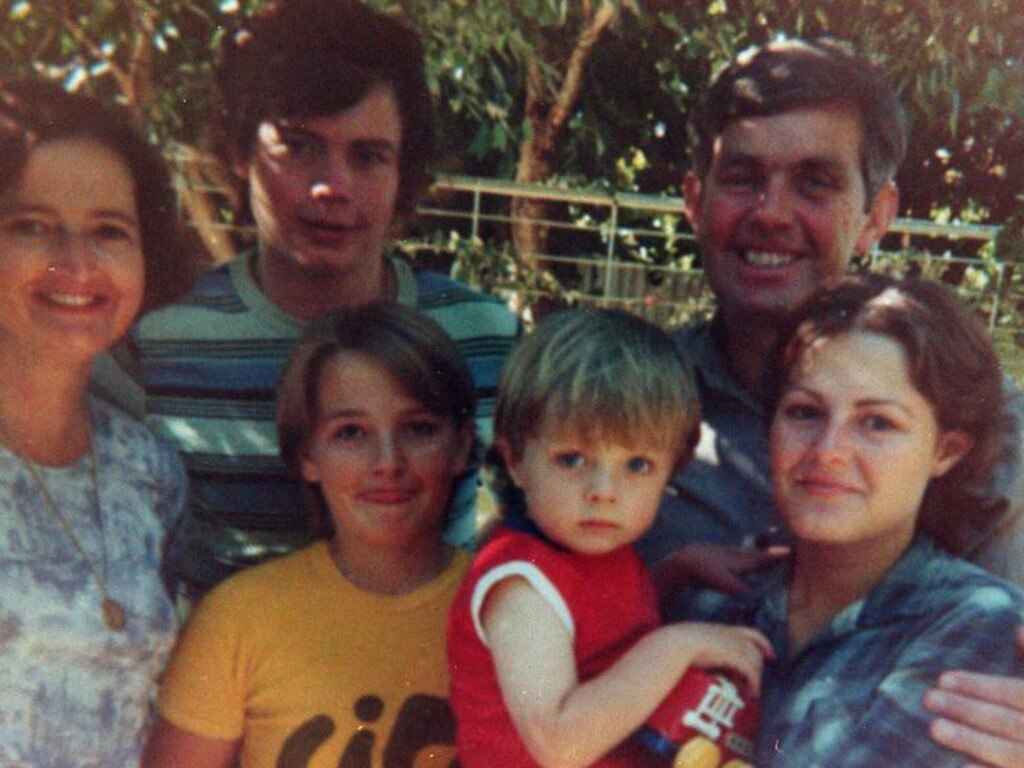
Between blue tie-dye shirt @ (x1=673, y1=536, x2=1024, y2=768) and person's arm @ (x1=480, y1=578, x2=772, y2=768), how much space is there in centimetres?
9

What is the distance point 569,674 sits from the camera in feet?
5.71

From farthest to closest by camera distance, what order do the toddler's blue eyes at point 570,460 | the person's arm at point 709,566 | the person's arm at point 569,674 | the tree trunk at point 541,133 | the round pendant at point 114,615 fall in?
the tree trunk at point 541,133, the person's arm at point 709,566, the round pendant at point 114,615, the toddler's blue eyes at point 570,460, the person's arm at point 569,674

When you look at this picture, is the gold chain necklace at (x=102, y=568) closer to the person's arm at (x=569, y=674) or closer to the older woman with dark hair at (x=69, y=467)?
the older woman with dark hair at (x=69, y=467)

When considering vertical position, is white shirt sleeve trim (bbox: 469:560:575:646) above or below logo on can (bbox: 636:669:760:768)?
above

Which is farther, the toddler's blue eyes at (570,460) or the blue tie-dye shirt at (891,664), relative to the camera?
the toddler's blue eyes at (570,460)

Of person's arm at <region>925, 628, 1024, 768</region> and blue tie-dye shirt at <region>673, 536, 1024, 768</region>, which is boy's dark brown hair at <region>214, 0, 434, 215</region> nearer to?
blue tie-dye shirt at <region>673, 536, 1024, 768</region>

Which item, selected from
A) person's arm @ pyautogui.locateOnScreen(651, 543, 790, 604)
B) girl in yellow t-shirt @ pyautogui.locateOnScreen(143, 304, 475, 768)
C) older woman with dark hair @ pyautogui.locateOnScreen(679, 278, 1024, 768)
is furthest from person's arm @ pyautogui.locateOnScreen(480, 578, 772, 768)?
girl in yellow t-shirt @ pyautogui.locateOnScreen(143, 304, 475, 768)

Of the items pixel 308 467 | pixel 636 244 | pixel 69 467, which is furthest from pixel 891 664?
pixel 636 244

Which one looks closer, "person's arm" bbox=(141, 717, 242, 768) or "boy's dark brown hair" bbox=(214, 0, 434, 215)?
"person's arm" bbox=(141, 717, 242, 768)

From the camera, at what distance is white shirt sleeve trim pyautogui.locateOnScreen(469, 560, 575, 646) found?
177cm

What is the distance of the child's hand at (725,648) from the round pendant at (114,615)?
35.2 inches

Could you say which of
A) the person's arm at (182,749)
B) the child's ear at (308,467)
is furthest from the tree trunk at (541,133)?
the person's arm at (182,749)

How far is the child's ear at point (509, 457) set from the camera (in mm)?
1938

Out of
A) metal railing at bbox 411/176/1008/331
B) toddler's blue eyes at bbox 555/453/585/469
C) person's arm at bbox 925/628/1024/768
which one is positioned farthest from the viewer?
metal railing at bbox 411/176/1008/331
